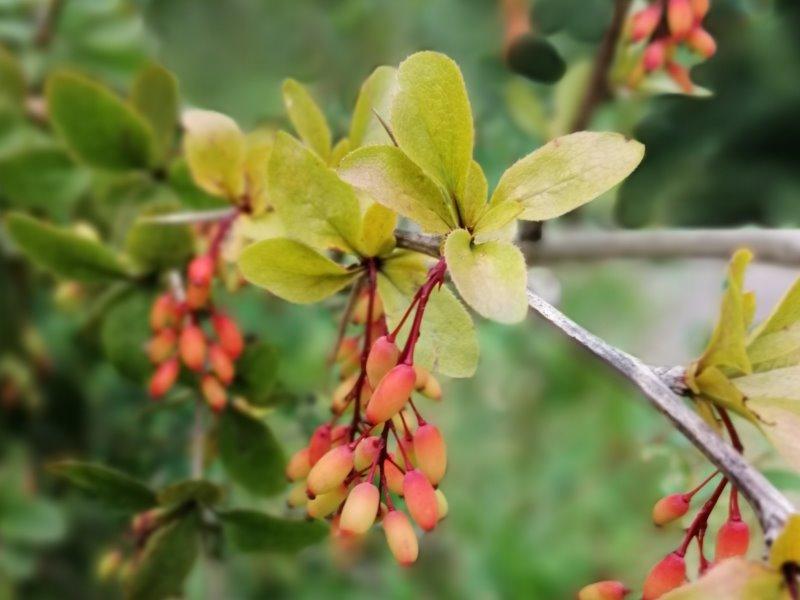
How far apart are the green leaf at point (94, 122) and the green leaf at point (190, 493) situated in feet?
0.87

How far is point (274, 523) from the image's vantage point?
642 millimetres

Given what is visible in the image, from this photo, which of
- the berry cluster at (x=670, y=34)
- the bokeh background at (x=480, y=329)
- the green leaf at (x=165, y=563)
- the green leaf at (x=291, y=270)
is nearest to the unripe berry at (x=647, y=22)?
the berry cluster at (x=670, y=34)

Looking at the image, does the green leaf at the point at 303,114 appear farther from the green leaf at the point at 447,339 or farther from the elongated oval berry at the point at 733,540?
the elongated oval berry at the point at 733,540

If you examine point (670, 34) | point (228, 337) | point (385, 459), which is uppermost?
point (670, 34)

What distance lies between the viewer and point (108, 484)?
26.3 inches

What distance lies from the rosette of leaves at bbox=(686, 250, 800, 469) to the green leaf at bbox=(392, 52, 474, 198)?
126 mm

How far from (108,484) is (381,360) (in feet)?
0.95

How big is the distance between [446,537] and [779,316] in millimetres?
1377

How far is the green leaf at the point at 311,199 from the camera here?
485 mm

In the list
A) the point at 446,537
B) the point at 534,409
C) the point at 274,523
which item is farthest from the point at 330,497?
the point at 534,409

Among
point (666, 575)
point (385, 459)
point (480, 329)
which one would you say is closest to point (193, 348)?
point (385, 459)

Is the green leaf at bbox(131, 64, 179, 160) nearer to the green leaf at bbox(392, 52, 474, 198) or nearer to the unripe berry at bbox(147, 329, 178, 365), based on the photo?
the unripe berry at bbox(147, 329, 178, 365)

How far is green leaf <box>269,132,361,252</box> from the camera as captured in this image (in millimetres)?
485

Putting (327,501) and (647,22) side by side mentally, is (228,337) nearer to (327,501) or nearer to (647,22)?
(327,501)
